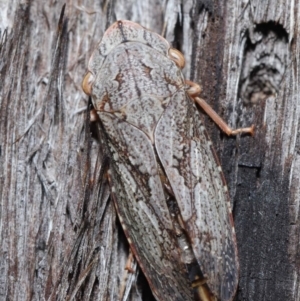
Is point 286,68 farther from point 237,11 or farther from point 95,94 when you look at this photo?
point 95,94

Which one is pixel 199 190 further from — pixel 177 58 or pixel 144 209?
pixel 177 58

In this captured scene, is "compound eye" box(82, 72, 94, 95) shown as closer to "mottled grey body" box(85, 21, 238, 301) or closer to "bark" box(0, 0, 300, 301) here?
"mottled grey body" box(85, 21, 238, 301)

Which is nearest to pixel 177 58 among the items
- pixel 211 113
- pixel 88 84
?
pixel 211 113

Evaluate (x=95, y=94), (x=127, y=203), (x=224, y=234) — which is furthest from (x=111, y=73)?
(x=224, y=234)

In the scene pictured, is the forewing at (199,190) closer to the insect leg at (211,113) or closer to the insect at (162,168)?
the insect at (162,168)

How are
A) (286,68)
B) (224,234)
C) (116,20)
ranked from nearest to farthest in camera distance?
(224,234) → (286,68) → (116,20)

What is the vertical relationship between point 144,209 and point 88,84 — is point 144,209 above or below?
below
